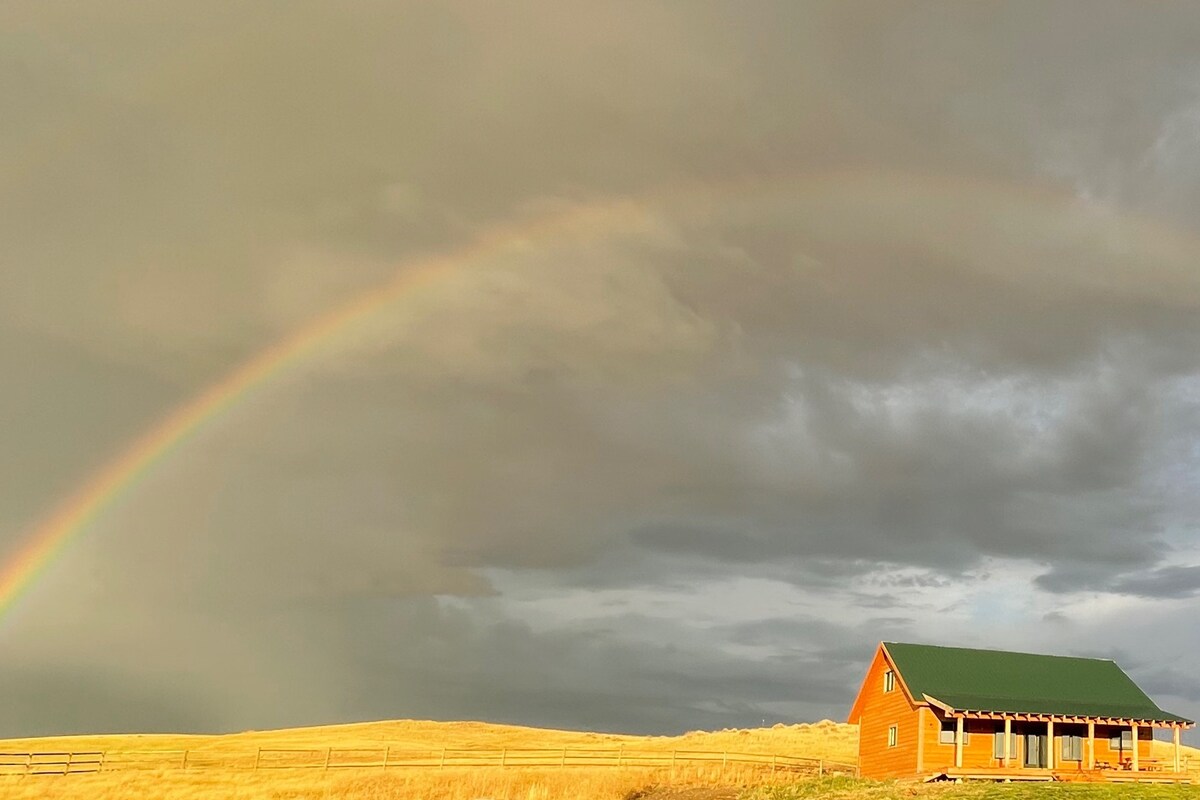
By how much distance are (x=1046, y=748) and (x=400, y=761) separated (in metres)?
34.8

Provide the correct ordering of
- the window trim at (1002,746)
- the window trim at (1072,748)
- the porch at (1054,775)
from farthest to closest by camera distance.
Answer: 1. the window trim at (1072,748)
2. the window trim at (1002,746)
3. the porch at (1054,775)

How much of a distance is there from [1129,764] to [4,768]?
6354 cm

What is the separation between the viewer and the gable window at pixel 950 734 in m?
51.6

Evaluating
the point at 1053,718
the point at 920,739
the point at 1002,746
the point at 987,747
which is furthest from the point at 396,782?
the point at 1053,718

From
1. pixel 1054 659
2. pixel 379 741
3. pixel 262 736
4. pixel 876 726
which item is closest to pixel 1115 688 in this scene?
pixel 1054 659

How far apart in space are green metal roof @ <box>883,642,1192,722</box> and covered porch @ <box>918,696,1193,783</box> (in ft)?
1.62

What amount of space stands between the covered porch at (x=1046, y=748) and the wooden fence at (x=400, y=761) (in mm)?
7268

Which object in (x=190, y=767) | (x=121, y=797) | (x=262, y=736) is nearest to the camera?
(x=121, y=797)

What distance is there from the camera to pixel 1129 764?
2094 inches

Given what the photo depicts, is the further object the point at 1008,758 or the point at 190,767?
the point at 190,767

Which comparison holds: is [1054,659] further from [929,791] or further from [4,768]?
[4,768]

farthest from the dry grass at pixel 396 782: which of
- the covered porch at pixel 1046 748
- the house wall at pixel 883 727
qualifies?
the covered porch at pixel 1046 748

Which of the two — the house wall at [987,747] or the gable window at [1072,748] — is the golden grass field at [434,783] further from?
the gable window at [1072,748]

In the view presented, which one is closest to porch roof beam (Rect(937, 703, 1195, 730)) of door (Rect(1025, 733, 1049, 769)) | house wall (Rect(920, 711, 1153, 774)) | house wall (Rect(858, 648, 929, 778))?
house wall (Rect(920, 711, 1153, 774))
